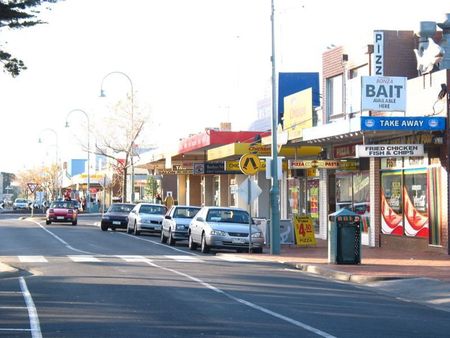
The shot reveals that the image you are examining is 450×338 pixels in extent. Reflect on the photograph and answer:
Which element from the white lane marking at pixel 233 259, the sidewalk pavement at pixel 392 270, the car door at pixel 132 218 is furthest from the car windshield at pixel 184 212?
the car door at pixel 132 218

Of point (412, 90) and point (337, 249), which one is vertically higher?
point (412, 90)

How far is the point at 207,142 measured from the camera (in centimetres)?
4203

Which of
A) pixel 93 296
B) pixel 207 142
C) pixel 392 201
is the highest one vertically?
pixel 207 142

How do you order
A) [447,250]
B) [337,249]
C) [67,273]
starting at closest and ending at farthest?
1. [67,273]
2. [337,249]
3. [447,250]

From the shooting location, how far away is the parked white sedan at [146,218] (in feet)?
127

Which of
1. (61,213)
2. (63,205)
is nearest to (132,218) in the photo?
(61,213)

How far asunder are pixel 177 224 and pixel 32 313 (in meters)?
18.6

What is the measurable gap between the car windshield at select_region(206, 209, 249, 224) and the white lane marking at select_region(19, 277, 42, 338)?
10925 mm

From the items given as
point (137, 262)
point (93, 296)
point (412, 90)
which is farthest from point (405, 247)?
point (93, 296)

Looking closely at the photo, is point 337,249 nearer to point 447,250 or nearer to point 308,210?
point 447,250

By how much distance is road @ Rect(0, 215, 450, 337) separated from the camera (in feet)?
36.7

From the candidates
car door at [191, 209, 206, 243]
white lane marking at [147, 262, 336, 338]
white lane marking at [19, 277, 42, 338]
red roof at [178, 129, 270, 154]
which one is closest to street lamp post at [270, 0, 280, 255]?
car door at [191, 209, 206, 243]

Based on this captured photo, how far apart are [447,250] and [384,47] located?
7930 mm

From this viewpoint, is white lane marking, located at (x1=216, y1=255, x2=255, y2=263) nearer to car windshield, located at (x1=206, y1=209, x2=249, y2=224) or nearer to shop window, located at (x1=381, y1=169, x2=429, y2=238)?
car windshield, located at (x1=206, y1=209, x2=249, y2=224)
